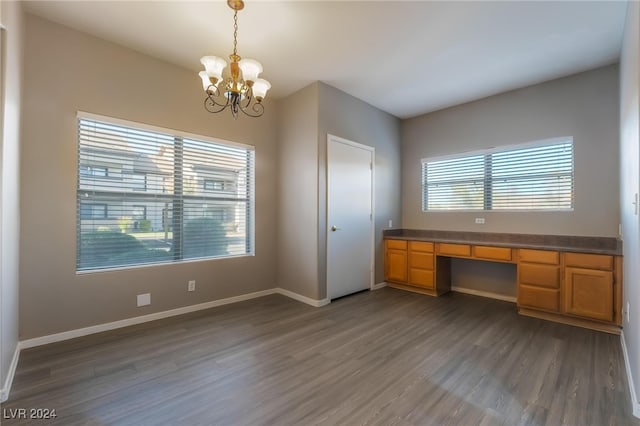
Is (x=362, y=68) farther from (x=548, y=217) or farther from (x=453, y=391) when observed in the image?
(x=453, y=391)

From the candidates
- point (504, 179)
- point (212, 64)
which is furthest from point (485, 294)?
point (212, 64)

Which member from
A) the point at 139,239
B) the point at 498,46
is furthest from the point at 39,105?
the point at 498,46

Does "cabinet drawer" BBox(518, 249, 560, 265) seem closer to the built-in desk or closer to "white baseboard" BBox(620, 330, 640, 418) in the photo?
the built-in desk

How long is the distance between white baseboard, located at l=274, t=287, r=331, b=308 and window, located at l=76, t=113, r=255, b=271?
77 centimetres

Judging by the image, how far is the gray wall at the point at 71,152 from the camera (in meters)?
2.47

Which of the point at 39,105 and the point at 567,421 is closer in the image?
the point at 567,421

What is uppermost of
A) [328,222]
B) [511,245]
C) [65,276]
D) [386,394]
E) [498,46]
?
[498,46]

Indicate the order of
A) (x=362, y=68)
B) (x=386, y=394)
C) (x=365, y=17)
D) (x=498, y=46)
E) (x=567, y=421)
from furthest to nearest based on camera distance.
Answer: (x=362, y=68) < (x=498, y=46) < (x=365, y=17) < (x=386, y=394) < (x=567, y=421)

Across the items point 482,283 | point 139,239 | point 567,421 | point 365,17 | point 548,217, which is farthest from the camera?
point 482,283

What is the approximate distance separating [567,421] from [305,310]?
8.12ft

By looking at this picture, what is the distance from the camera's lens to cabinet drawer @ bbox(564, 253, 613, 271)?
9.25 feet

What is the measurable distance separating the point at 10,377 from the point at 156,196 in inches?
72.8

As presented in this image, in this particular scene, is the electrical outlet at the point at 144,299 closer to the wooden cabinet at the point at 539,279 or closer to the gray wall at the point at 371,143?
the gray wall at the point at 371,143

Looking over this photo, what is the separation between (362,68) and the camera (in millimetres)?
3375
